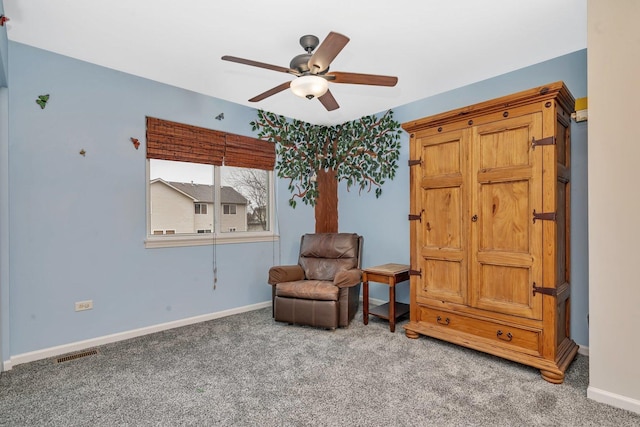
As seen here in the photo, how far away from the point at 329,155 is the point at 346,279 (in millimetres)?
2079

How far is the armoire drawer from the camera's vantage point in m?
2.41

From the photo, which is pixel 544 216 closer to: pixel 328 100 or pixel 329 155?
pixel 328 100

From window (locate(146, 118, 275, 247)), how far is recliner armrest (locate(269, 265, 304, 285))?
674 millimetres

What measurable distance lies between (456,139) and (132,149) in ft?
9.94

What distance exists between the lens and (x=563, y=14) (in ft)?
7.47

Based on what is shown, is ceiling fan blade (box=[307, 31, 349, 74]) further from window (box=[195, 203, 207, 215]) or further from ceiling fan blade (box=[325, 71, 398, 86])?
window (box=[195, 203, 207, 215])

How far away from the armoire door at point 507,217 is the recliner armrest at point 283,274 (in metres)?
1.87

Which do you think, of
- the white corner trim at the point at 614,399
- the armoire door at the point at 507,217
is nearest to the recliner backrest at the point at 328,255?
the armoire door at the point at 507,217

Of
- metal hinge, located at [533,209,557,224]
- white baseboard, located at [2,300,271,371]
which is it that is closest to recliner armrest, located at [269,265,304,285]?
white baseboard, located at [2,300,271,371]

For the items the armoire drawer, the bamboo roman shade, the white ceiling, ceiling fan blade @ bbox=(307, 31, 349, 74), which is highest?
the white ceiling

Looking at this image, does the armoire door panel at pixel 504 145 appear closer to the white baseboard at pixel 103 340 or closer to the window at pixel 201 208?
the window at pixel 201 208

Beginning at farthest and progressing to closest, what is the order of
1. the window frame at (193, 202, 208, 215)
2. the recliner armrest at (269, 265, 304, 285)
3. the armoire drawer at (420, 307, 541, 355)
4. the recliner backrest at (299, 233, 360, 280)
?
the recliner backrest at (299, 233, 360, 280)
the window frame at (193, 202, 208, 215)
the recliner armrest at (269, 265, 304, 285)
the armoire drawer at (420, 307, 541, 355)

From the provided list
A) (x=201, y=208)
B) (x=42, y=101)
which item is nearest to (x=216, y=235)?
(x=201, y=208)

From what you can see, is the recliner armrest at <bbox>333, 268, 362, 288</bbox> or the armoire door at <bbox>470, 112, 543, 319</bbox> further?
the recliner armrest at <bbox>333, 268, 362, 288</bbox>
